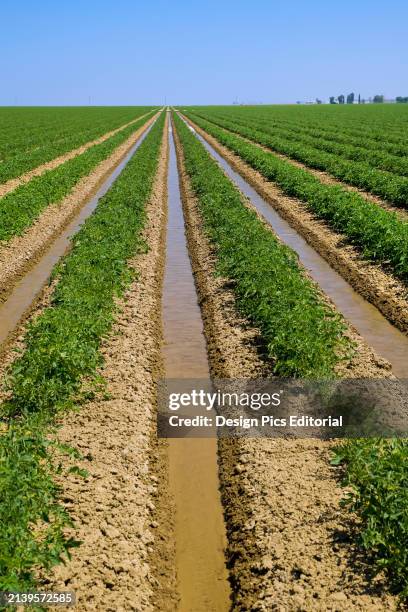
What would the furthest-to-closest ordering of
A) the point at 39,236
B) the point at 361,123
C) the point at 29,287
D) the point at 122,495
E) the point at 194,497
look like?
the point at 361,123 → the point at 39,236 → the point at 29,287 → the point at 194,497 → the point at 122,495

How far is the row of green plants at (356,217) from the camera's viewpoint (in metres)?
14.0

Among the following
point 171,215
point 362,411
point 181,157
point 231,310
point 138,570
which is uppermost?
point 181,157

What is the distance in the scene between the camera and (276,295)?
10641 mm

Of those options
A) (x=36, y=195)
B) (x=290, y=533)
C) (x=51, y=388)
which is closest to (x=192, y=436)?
(x=51, y=388)

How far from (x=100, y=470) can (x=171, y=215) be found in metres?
14.5

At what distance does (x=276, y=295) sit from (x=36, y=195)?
1266 centimetres

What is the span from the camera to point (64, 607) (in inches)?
196

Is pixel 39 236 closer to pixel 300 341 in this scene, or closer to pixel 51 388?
pixel 51 388

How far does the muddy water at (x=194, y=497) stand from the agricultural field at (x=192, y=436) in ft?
0.07

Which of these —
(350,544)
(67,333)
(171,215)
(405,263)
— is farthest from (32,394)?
(171,215)

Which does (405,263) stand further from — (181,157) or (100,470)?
(181,157)

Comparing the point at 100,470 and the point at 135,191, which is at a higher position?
the point at 135,191

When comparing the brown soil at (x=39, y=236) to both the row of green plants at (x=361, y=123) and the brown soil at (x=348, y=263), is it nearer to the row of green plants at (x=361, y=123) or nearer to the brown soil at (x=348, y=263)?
the brown soil at (x=348, y=263)

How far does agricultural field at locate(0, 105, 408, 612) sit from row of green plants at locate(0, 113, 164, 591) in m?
0.03
